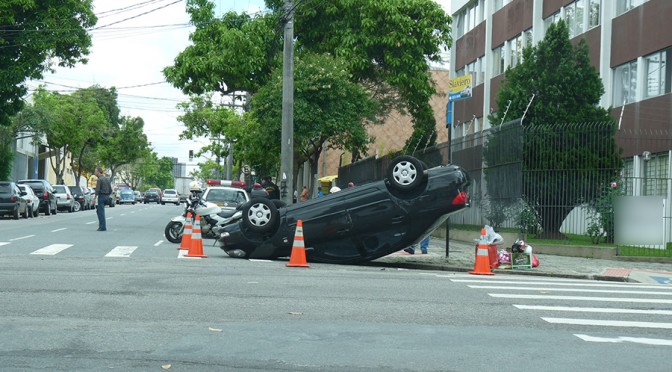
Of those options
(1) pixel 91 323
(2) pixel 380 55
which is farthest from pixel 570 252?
(2) pixel 380 55

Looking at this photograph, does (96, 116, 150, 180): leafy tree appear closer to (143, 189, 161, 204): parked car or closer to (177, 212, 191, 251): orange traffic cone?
(143, 189, 161, 204): parked car

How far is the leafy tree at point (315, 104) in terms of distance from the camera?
32875 mm

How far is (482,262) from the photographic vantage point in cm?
1587

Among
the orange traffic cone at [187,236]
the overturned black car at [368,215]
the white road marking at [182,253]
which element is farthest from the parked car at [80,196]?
the overturned black car at [368,215]

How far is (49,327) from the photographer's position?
26.8ft

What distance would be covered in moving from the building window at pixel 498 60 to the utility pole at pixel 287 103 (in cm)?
1301

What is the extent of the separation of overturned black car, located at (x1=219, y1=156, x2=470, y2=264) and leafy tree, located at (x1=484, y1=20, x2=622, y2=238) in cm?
585

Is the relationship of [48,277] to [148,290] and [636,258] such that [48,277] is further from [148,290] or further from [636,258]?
[636,258]

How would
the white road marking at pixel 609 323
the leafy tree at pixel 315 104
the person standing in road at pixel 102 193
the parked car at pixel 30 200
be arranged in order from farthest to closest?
the parked car at pixel 30 200, the leafy tree at pixel 315 104, the person standing in road at pixel 102 193, the white road marking at pixel 609 323

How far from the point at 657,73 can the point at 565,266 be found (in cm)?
1003

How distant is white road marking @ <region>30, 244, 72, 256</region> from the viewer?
56.1 feet

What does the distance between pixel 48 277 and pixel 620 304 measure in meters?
7.65

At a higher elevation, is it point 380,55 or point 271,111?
point 380,55

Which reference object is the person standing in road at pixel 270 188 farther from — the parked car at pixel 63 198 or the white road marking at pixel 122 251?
the parked car at pixel 63 198
